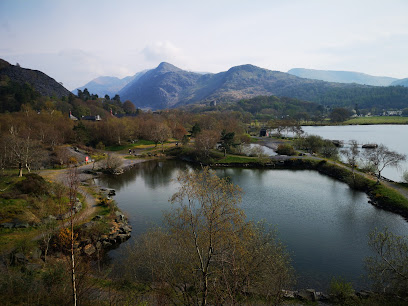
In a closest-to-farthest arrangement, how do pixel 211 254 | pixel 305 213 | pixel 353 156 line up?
pixel 211 254 → pixel 305 213 → pixel 353 156

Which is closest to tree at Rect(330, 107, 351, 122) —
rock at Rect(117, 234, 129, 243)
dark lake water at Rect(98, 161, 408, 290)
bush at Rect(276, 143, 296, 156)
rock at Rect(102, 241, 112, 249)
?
bush at Rect(276, 143, 296, 156)

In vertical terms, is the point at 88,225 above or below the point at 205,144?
below

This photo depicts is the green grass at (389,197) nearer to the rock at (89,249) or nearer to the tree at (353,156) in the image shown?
the tree at (353,156)

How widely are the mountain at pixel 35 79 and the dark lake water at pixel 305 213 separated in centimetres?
15565

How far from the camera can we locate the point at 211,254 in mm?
12492

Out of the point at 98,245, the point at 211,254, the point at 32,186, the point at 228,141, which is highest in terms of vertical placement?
the point at 228,141

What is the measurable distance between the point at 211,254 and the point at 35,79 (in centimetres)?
20987

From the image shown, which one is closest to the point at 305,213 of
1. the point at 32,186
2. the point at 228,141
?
the point at 32,186

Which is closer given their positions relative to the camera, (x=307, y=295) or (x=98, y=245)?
(x=307, y=295)

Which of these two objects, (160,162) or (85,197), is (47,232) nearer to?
(85,197)

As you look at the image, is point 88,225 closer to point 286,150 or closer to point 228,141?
point 228,141

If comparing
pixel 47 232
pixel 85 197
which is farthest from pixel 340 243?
pixel 85 197

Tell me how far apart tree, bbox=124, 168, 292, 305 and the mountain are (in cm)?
17820

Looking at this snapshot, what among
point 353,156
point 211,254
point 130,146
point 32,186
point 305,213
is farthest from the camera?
point 130,146
